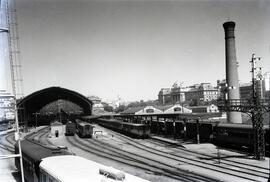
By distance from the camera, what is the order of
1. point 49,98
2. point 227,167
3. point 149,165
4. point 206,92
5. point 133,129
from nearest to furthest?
point 227,167
point 149,165
point 133,129
point 49,98
point 206,92

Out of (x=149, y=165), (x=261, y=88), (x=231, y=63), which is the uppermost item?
(x=231, y=63)

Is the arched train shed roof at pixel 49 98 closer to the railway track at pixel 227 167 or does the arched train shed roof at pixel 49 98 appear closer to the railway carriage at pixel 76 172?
the railway track at pixel 227 167

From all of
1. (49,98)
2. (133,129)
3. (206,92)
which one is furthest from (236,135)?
(206,92)

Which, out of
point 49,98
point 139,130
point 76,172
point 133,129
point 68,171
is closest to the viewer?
point 76,172

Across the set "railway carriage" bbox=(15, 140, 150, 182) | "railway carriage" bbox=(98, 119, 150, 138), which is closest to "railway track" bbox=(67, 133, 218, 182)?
"railway carriage" bbox=(15, 140, 150, 182)

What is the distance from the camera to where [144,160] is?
28859mm

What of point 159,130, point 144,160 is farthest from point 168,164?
point 159,130

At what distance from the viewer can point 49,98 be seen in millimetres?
99250

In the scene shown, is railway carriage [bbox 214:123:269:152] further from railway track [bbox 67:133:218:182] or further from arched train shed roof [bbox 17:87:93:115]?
arched train shed roof [bbox 17:87:93:115]

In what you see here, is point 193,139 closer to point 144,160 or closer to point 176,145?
point 176,145

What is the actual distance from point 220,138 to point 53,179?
2899 centimetres

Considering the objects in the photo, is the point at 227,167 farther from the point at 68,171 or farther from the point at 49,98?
the point at 49,98

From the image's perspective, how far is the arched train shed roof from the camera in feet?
270

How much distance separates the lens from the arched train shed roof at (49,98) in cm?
8219
